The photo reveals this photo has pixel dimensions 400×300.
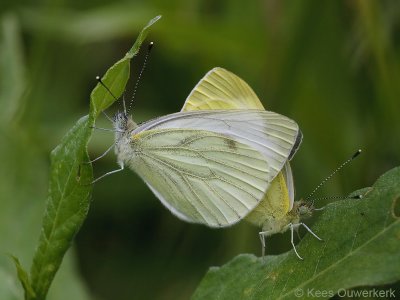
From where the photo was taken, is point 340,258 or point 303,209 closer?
point 340,258

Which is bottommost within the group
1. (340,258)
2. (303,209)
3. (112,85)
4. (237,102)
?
(303,209)

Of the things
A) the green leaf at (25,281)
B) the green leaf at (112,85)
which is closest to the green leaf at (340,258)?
the green leaf at (25,281)

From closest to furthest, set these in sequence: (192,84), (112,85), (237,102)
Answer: (112,85) < (237,102) < (192,84)

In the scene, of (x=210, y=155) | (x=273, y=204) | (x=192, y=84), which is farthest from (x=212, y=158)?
(x=192, y=84)

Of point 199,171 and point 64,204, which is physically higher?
point 64,204

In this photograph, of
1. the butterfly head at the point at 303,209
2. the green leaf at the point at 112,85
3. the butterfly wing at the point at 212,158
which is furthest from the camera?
the butterfly wing at the point at 212,158

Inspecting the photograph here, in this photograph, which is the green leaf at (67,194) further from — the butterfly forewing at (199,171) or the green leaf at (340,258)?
the butterfly forewing at (199,171)

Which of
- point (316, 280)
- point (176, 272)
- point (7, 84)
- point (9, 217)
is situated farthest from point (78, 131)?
point (176, 272)

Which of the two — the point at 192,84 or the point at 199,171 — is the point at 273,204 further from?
the point at 192,84
